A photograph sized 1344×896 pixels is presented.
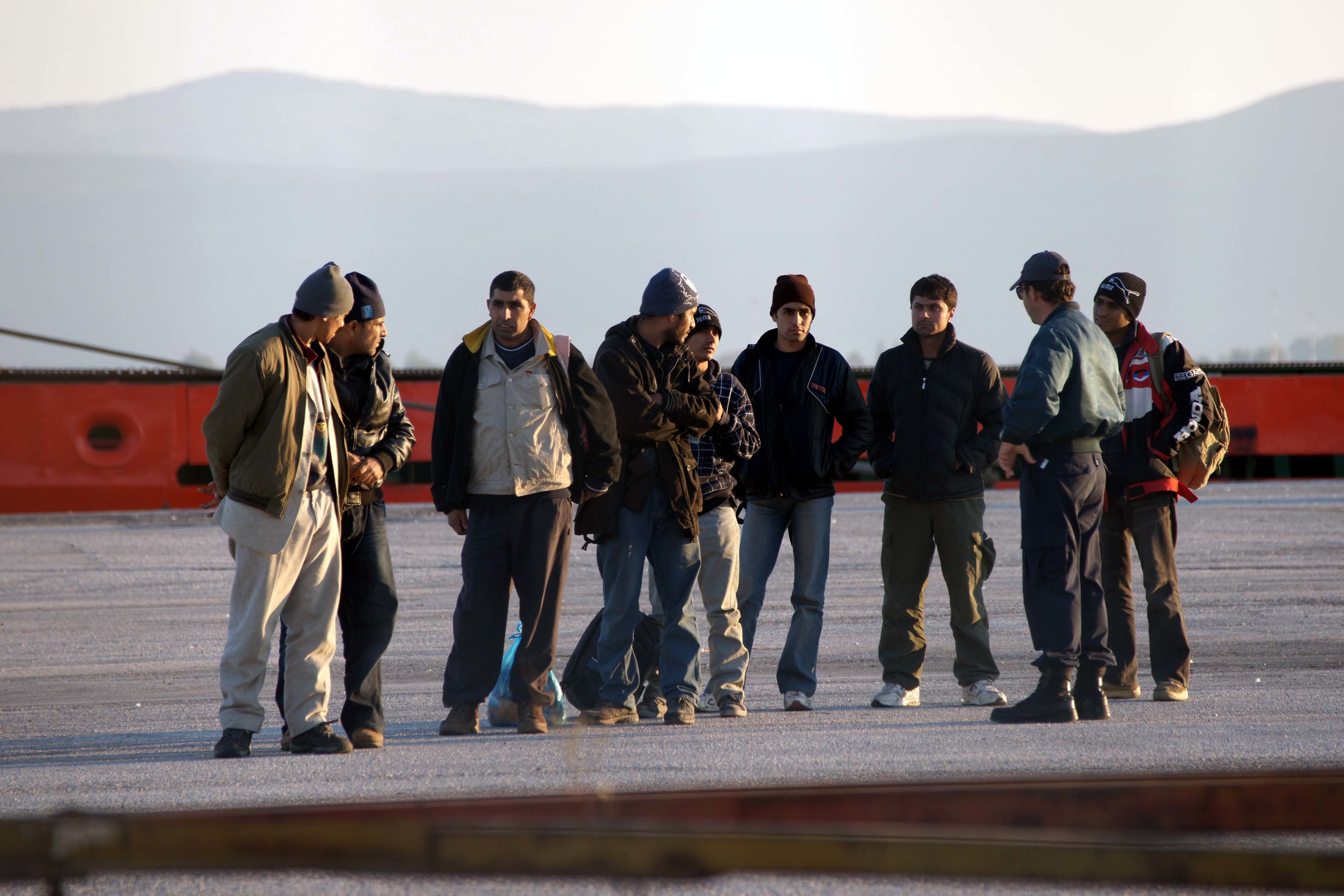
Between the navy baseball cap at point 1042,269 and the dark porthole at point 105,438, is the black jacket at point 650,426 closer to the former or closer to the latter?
the navy baseball cap at point 1042,269

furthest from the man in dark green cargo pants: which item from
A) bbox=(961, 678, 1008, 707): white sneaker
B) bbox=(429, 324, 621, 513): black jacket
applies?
bbox=(429, 324, 621, 513): black jacket

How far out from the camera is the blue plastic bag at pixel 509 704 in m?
5.61

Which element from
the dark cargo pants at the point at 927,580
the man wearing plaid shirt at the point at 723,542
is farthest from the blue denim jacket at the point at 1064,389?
the man wearing plaid shirt at the point at 723,542

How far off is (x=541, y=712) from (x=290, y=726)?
3.56 feet

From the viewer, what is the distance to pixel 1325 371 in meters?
18.8

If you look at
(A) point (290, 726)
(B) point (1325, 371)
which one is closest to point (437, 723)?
(A) point (290, 726)

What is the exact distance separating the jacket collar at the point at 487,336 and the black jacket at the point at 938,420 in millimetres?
1654

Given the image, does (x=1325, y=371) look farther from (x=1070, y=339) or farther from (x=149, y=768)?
(x=149, y=768)

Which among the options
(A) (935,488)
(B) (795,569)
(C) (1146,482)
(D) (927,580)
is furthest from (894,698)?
Result: (C) (1146,482)

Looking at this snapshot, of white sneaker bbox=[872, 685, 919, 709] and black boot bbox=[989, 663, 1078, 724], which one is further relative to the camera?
white sneaker bbox=[872, 685, 919, 709]

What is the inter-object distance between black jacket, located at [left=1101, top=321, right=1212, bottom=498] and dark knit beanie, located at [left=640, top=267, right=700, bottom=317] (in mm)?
2125

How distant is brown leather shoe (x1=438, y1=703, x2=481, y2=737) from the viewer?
5359 millimetres

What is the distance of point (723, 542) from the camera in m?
5.77

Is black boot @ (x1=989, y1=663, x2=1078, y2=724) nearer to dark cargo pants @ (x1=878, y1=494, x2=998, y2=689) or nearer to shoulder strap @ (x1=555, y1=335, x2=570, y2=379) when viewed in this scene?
dark cargo pants @ (x1=878, y1=494, x2=998, y2=689)
